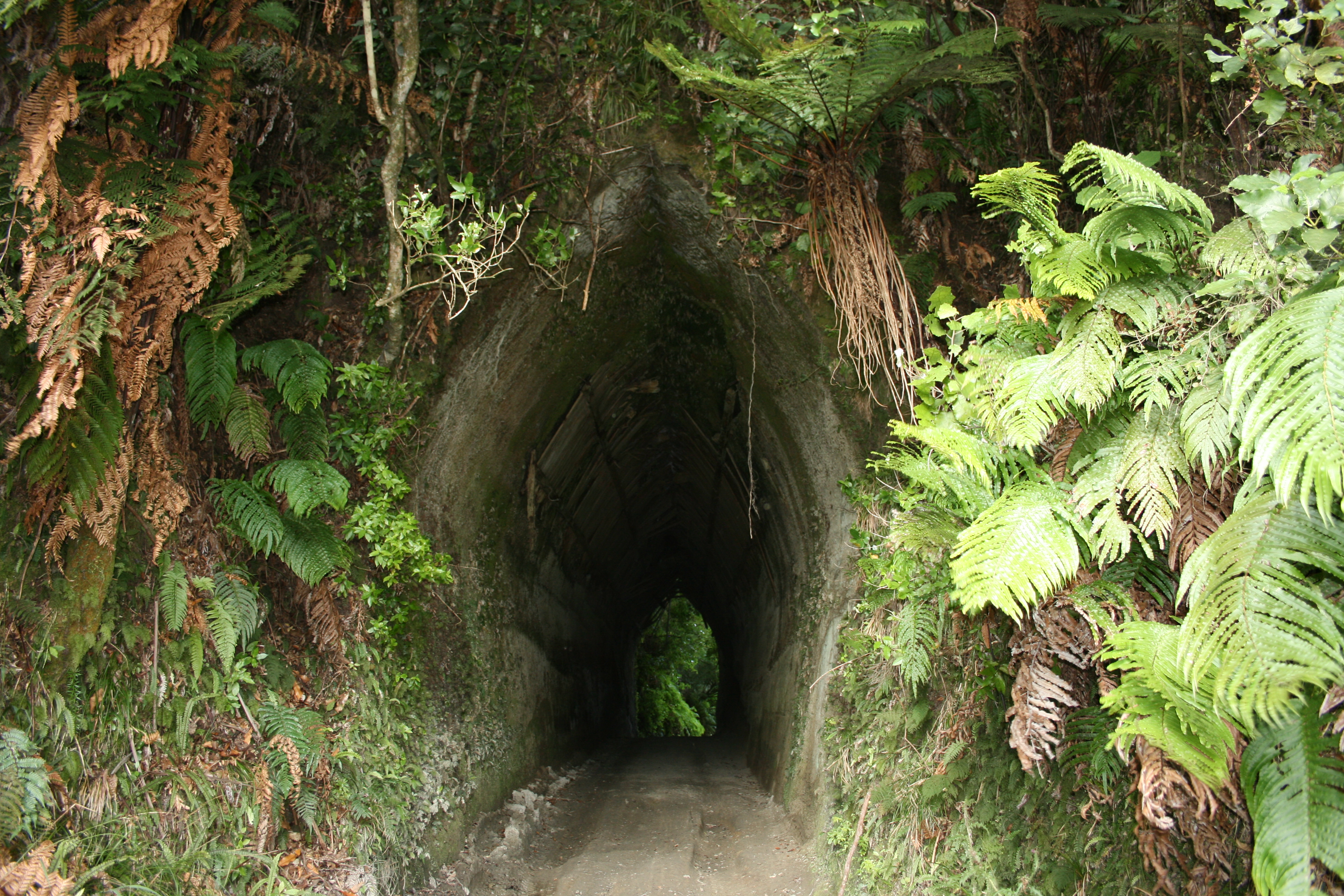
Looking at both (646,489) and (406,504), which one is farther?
(646,489)

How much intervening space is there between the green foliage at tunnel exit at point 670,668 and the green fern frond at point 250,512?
1438 centimetres

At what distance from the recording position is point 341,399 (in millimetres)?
4418

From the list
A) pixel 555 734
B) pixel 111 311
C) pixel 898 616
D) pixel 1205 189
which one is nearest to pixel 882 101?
pixel 1205 189

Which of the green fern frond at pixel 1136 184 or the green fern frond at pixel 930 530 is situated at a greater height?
the green fern frond at pixel 1136 184

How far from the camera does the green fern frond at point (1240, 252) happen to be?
7.80ft

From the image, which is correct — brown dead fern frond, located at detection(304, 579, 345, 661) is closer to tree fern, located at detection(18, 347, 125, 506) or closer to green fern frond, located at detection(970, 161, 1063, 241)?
tree fern, located at detection(18, 347, 125, 506)

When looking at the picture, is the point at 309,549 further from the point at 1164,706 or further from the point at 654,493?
the point at 654,493

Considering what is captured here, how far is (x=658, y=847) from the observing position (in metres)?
5.62

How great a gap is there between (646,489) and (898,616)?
7.06 meters

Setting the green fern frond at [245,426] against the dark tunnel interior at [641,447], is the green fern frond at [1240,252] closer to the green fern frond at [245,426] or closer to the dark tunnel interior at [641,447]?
the dark tunnel interior at [641,447]

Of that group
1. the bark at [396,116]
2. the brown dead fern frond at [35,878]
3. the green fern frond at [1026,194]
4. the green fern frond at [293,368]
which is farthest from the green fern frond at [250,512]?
the green fern frond at [1026,194]

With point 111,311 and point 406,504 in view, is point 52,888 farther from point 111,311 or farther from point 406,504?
point 406,504

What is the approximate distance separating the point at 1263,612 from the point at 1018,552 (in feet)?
2.14

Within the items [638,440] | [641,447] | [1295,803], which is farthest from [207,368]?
[641,447]
